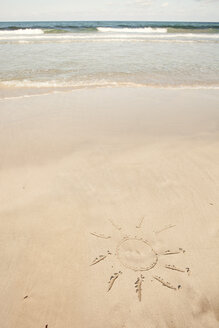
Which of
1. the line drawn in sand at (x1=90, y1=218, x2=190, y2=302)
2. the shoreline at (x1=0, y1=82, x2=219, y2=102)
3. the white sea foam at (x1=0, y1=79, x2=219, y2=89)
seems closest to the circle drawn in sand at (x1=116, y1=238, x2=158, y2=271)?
the line drawn in sand at (x1=90, y1=218, x2=190, y2=302)

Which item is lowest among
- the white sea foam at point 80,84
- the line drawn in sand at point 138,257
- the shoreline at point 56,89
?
the line drawn in sand at point 138,257

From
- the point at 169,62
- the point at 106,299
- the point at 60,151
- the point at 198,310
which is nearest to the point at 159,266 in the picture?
the point at 198,310

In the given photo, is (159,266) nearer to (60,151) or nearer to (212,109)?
(60,151)

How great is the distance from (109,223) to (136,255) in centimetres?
62

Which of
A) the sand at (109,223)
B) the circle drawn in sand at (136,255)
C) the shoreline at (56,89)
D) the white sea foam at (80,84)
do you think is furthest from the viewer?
the white sea foam at (80,84)

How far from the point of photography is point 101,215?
11.1ft

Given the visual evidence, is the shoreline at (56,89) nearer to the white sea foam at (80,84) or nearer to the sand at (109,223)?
the white sea foam at (80,84)

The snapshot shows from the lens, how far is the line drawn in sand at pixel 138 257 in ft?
8.45

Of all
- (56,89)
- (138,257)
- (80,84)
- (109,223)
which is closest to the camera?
(138,257)

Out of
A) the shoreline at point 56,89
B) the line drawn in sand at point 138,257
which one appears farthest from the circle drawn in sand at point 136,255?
the shoreline at point 56,89

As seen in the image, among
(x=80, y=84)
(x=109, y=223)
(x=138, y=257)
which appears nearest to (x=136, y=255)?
(x=138, y=257)

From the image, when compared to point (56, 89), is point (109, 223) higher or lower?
lower

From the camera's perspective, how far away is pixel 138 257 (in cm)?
281

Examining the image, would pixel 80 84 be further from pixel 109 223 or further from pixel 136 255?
pixel 136 255
